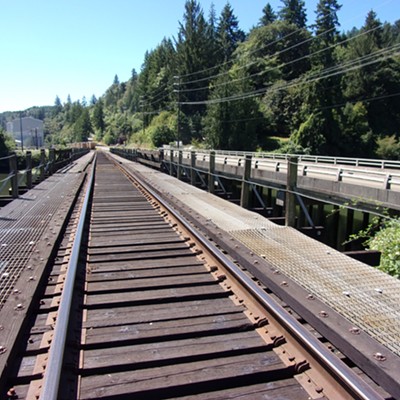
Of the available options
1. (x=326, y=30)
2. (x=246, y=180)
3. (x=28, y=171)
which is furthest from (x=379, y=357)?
(x=326, y=30)

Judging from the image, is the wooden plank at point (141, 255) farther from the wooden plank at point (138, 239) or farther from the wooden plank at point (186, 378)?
the wooden plank at point (186, 378)

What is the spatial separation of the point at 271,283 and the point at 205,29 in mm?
101144

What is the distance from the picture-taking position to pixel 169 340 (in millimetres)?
3477

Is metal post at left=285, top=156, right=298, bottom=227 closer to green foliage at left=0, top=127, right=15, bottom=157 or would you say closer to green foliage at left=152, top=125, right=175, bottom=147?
green foliage at left=0, top=127, right=15, bottom=157

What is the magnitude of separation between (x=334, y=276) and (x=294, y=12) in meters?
113

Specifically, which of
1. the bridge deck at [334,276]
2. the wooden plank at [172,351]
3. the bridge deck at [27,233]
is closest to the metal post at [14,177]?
the bridge deck at [27,233]

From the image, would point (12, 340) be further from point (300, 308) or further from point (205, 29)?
point (205, 29)

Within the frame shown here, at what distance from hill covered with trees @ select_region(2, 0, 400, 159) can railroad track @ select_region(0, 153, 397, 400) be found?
49577 mm

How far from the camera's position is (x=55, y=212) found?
27.5 feet

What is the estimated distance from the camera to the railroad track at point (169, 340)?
2.79m

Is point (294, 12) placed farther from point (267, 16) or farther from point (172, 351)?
point (172, 351)

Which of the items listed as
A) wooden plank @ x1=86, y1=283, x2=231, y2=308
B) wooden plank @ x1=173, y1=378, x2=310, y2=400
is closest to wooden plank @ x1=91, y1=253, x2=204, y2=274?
wooden plank @ x1=86, y1=283, x2=231, y2=308

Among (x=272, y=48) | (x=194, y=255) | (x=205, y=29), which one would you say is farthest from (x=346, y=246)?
(x=205, y=29)

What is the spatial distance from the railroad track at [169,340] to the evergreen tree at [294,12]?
110672 mm
